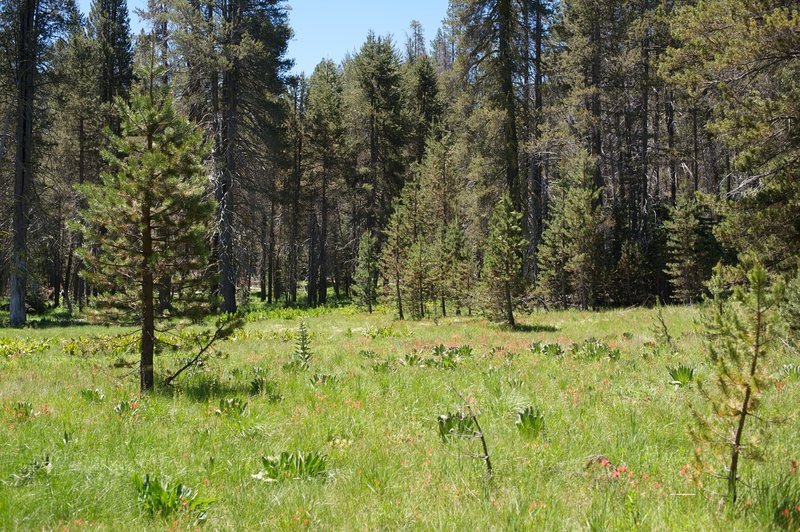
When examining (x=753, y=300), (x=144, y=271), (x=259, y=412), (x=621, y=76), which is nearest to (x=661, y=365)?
(x=753, y=300)

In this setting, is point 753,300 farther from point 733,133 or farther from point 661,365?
point 733,133

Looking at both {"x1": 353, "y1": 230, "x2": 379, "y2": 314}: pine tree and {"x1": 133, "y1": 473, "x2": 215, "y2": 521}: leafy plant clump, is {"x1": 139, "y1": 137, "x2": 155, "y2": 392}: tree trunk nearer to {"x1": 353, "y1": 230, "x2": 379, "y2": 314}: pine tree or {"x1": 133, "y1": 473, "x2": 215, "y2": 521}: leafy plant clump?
{"x1": 133, "y1": 473, "x2": 215, "y2": 521}: leafy plant clump

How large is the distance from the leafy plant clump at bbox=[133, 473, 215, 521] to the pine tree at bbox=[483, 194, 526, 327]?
15.1 metres

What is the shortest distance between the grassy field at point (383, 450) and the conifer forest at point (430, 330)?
0.03 metres

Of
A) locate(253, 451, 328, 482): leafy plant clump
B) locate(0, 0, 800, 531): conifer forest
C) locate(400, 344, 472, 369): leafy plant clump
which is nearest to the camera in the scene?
locate(0, 0, 800, 531): conifer forest

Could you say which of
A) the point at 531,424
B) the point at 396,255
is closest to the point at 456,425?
the point at 531,424

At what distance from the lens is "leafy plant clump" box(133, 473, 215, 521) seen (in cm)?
318

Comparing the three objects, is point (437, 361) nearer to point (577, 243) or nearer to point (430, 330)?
point (430, 330)

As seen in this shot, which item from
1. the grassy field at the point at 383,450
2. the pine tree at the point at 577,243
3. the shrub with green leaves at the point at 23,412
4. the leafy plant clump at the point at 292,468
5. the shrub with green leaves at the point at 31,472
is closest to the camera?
the grassy field at the point at 383,450

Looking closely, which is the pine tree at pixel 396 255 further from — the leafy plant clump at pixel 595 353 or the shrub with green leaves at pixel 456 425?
the shrub with green leaves at pixel 456 425

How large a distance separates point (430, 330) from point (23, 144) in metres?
21.3

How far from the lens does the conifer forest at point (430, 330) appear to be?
327cm

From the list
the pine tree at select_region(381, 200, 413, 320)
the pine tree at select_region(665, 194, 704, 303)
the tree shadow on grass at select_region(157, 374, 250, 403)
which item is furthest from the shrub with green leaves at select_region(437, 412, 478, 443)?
the pine tree at select_region(665, 194, 704, 303)

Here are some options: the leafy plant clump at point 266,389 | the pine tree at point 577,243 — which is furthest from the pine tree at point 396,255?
the leafy plant clump at point 266,389
